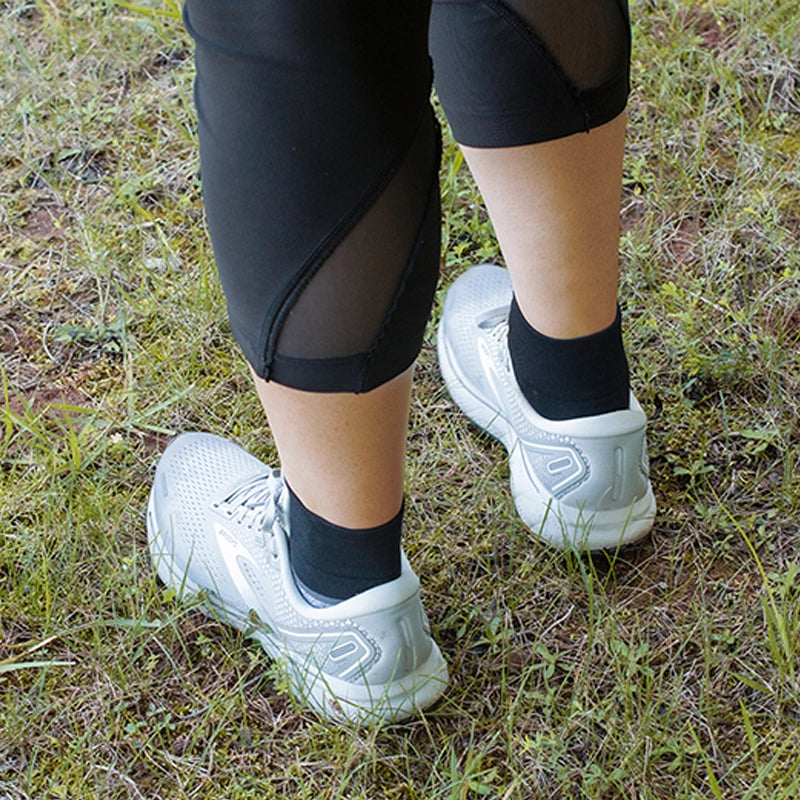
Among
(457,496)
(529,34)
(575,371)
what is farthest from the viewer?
(457,496)

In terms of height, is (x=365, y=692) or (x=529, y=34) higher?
(x=529, y=34)

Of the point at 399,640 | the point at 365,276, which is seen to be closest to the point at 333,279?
the point at 365,276

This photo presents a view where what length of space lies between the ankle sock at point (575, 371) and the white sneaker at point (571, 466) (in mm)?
20

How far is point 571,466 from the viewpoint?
1.26 meters

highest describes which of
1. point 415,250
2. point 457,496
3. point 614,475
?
point 415,250

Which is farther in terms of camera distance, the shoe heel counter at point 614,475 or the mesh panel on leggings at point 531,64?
the shoe heel counter at point 614,475

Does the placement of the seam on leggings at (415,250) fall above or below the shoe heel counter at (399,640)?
above

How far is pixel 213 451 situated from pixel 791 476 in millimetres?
788

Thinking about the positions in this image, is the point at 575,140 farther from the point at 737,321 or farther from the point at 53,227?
the point at 53,227

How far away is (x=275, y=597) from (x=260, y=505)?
0.41ft

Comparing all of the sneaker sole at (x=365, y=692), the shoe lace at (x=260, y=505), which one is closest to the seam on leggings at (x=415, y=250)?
the shoe lace at (x=260, y=505)

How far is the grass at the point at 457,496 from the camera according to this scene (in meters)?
1.13

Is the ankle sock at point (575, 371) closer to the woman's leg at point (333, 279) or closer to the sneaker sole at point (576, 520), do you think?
the sneaker sole at point (576, 520)

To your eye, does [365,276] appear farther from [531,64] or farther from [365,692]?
[365,692]
